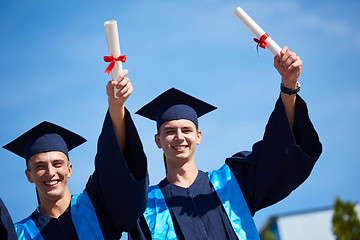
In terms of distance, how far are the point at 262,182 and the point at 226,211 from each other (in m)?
0.41

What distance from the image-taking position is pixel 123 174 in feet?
14.1

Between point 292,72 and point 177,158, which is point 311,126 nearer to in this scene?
point 292,72

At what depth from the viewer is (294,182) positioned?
486cm

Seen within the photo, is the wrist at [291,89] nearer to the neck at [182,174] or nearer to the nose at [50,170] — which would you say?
the neck at [182,174]

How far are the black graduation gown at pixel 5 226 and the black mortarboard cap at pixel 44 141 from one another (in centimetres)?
72

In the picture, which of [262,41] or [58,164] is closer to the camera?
[262,41]

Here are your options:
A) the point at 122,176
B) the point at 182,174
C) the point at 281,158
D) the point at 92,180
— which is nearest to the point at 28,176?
the point at 92,180

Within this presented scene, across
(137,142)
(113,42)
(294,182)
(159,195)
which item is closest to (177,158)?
(159,195)

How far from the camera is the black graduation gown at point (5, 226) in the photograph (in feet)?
14.5

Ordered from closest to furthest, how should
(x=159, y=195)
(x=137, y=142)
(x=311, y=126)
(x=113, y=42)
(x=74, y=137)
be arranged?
1. (x=113, y=42)
2. (x=137, y=142)
3. (x=311, y=126)
4. (x=159, y=195)
5. (x=74, y=137)

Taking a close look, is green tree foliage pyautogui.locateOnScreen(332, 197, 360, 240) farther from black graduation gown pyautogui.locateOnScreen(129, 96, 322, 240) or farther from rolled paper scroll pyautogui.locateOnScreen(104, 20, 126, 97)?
rolled paper scroll pyautogui.locateOnScreen(104, 20, 126, 97)

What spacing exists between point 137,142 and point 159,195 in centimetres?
88

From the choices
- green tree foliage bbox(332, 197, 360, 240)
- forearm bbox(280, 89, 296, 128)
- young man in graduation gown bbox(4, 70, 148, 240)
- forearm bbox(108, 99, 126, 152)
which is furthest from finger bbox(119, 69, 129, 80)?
green tree foliage bbox(332, 197, 360, 240)

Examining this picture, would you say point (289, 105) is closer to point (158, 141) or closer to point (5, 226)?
point (158, 141)
